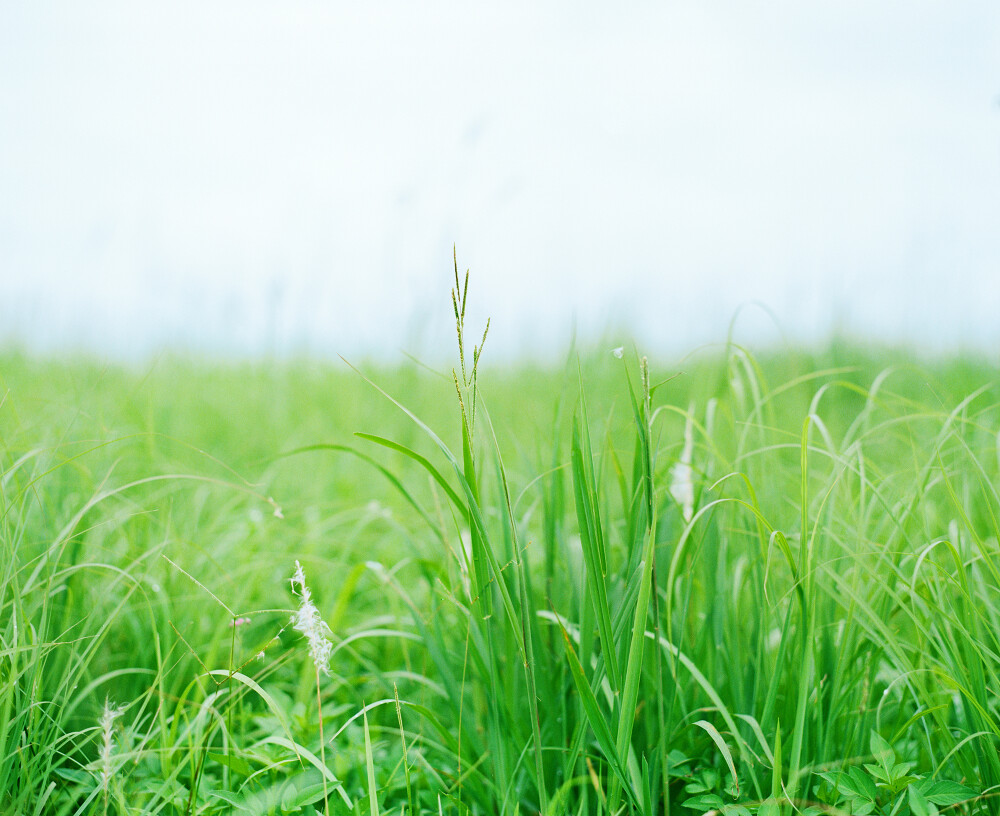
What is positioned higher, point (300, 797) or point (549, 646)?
point (549, 646)

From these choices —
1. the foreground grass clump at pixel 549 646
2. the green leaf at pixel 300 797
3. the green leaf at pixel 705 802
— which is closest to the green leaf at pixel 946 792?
the foreground grass clump at pixel 549 646

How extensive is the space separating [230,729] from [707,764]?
2.66ft

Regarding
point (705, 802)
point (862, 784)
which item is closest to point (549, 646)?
point (705, 802)

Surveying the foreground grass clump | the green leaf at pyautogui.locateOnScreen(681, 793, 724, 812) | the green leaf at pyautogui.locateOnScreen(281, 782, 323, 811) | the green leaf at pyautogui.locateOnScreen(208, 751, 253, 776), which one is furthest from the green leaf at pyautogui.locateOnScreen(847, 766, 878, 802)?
the green leaf at pyautogui.locateOnScreen(208, 751, 253, 776)

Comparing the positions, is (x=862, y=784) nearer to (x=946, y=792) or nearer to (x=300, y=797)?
(x=946, y=792)

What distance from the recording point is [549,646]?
125cm

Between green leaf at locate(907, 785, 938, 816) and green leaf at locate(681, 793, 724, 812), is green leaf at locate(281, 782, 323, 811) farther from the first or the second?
green leaf at locate(907, 785, 938, 816)

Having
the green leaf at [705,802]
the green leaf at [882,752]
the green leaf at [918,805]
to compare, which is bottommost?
the green leaf at [705,802]

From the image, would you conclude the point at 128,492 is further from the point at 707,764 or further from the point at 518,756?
the point at 707,764

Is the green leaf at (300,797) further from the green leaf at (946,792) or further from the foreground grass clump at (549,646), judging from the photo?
the green leaf at (946,792)

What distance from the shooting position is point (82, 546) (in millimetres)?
1406

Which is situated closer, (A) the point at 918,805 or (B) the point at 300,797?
(A) the point at 918,805

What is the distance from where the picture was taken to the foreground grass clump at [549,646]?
0.95 m

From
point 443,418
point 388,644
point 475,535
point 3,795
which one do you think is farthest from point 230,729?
point 443,418
